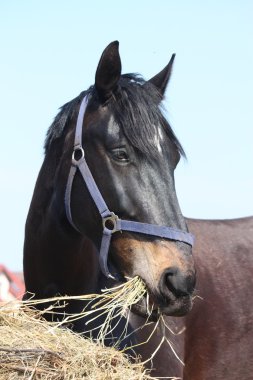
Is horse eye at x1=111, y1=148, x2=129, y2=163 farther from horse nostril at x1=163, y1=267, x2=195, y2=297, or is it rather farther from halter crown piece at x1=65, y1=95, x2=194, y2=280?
horse nostril at x1=163, y1=267, x2=195, y2=297

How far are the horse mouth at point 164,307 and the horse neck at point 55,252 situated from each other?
77 cm

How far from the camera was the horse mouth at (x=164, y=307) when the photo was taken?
3.92 m

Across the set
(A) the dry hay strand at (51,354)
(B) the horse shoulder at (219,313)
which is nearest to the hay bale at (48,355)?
(A) the dry hay strand at (51,354)

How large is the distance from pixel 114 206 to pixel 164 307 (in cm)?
65

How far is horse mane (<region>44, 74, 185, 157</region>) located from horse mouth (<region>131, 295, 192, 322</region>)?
834 mm

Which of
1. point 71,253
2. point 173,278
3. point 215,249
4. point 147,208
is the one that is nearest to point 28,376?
point 173,278

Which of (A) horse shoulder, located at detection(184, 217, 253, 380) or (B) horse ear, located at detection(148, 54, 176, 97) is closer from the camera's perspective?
(B) horse ear, located at detection(148, 54, 176, 97)

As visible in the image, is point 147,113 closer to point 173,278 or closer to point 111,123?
point 111,123

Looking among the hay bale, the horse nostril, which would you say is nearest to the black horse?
the horse nostril

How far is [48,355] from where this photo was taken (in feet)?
11.1

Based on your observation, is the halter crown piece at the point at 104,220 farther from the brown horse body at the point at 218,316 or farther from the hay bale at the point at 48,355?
the brown horse body at the point at 218,316

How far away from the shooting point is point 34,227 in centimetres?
495

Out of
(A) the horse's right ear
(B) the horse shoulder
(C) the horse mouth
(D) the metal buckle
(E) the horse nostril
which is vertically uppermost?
(A) the horse's right ear

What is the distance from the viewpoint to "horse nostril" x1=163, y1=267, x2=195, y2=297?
3.86 meters
